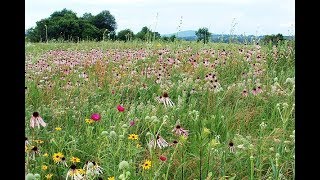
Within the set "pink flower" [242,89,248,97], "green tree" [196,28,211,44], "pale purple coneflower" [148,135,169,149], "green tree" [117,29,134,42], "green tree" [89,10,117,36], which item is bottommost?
"pale purple coneflower" [148,135,169,149]

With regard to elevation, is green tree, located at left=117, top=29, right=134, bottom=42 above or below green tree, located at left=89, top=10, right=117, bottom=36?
below

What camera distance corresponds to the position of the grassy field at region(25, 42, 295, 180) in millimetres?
2139

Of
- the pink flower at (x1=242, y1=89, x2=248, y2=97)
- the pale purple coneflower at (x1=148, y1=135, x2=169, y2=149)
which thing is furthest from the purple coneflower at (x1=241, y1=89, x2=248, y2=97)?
the pale purple coneflower at (x1=148, y1=135, x2=169, y2=149)

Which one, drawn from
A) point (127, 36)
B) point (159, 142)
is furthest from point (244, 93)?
point (127, 36)

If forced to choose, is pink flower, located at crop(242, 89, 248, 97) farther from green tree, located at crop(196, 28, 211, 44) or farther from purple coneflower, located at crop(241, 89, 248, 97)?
green tree, located at crop(196, 28, 211, 44)

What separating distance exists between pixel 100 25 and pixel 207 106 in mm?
37168

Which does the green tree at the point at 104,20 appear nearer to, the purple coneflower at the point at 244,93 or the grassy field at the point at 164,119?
the grassy field at the point at 164,119

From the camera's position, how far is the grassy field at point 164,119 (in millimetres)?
2139

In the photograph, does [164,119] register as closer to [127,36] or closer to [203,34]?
[203,34]

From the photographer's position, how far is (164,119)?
1996 mm

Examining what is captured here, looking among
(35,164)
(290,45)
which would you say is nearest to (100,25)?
(290,45)

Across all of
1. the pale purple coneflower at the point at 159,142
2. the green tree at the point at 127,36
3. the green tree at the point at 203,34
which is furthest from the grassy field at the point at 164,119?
the green tree at the point at 127,36
